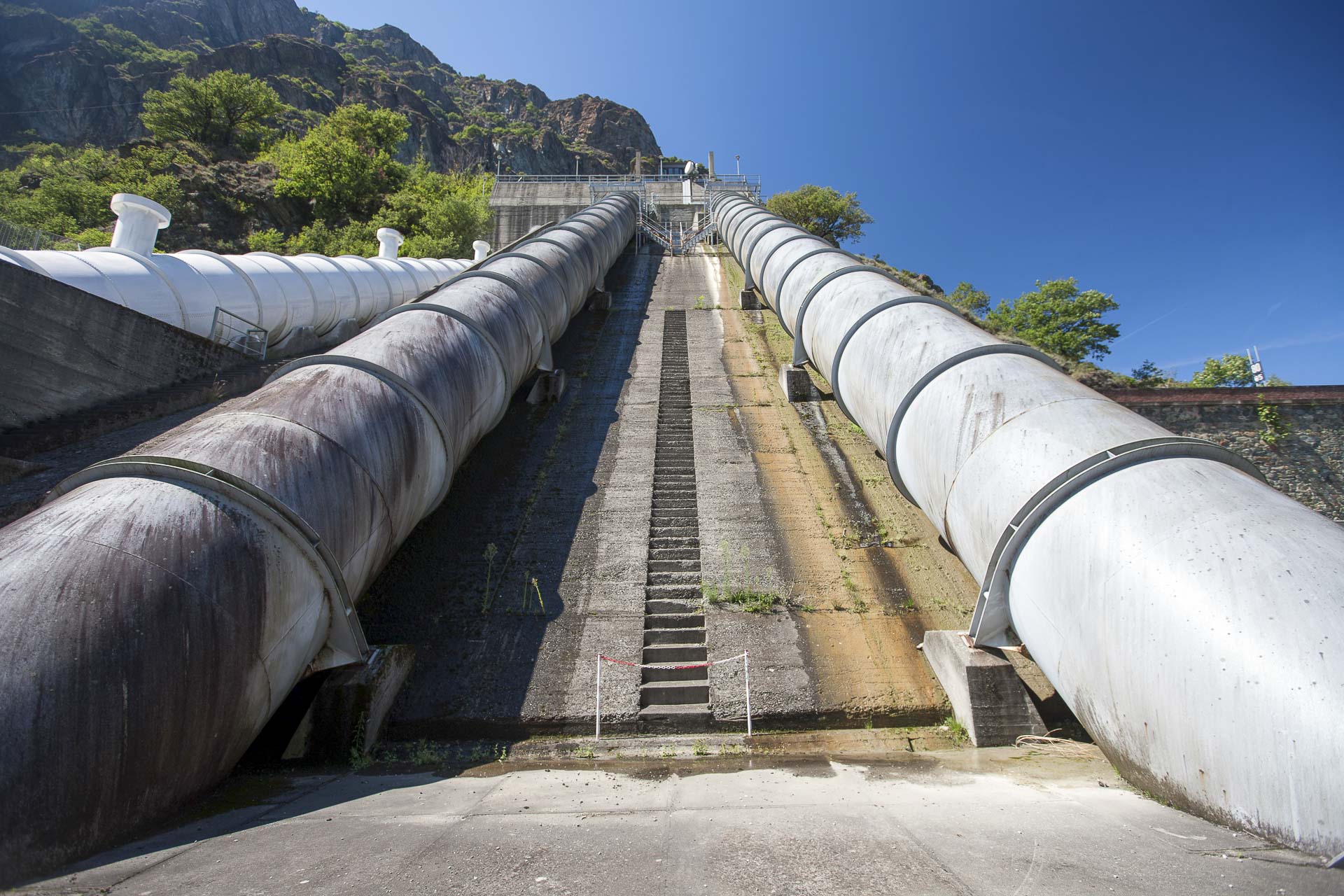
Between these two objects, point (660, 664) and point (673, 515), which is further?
point (673, 515)

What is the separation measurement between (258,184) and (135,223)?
68.2 ft

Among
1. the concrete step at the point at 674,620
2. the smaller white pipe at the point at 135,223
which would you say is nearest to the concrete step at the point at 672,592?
the concrete step at the point at 674,620

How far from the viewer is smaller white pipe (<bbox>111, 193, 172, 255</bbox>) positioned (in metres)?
11.2

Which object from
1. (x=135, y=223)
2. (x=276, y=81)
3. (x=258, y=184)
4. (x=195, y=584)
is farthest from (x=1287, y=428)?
(x=276, y=81)

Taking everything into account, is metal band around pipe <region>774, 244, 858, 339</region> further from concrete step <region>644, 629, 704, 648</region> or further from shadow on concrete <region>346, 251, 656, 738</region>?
concrete step <region>644, 629, 704, 648</region>

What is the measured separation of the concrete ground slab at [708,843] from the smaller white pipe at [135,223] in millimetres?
11974

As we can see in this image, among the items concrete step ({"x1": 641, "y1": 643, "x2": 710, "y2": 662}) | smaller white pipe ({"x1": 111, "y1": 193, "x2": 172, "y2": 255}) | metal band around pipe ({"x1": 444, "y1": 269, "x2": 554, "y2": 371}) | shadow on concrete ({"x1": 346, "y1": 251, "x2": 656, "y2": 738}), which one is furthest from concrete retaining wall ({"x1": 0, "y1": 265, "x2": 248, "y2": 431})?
concrete step ({"x1": 641, "y1": 643, "x2": 710, "y2": 662})

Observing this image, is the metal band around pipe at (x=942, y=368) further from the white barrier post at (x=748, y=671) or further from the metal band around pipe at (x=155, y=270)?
the metal band around pipe at (x=155, y=270)

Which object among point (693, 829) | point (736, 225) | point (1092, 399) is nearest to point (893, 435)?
point (1092, 399)

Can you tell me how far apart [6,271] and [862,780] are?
454 inches

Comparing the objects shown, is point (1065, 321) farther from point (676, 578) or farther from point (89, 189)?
point (89, 189)

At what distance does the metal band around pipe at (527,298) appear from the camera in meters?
9.36

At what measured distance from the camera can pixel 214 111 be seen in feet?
110

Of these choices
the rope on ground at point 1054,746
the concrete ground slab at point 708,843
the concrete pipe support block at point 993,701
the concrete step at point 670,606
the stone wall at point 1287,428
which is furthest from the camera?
the stone wall at point 1287,428
